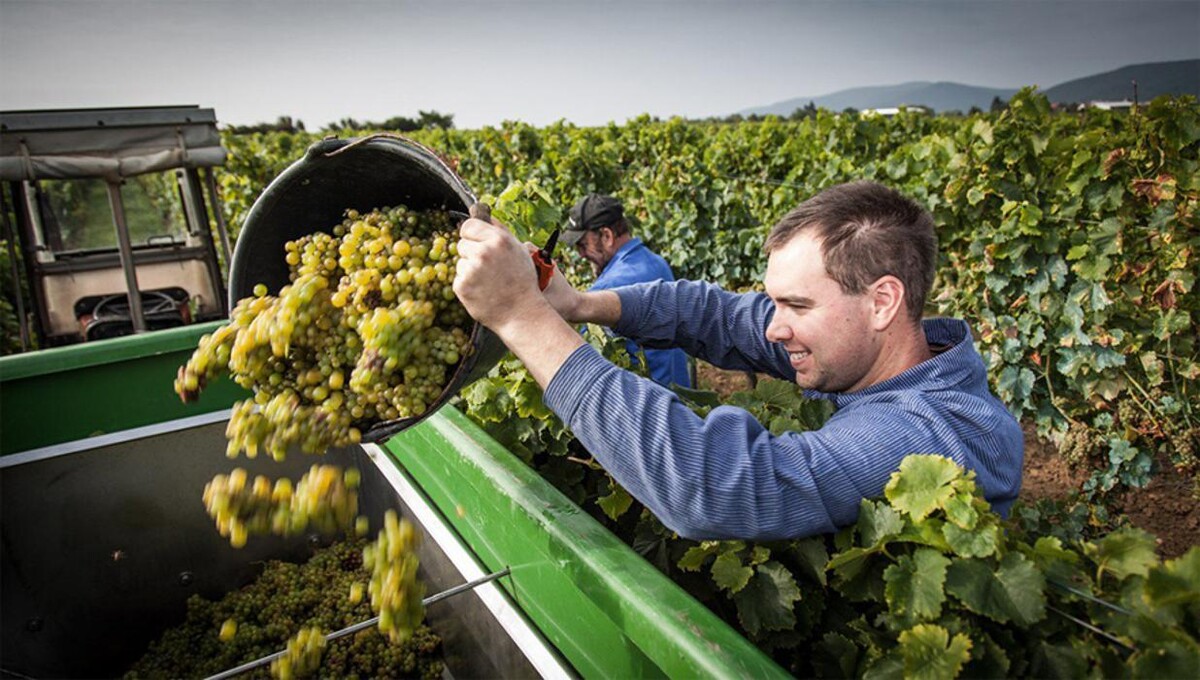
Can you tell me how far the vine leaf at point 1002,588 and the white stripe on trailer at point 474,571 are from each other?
876mm

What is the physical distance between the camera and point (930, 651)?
1127 mm

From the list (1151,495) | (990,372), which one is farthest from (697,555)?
(1151,495)

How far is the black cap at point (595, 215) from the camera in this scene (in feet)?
14.7

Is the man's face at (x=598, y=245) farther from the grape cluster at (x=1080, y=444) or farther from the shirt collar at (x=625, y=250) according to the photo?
the grape cluster at (x=1080, y=444)

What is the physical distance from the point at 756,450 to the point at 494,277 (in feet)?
2.00

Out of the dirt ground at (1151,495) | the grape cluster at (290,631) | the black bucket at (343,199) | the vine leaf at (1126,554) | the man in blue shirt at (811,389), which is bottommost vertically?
the dirt ground at (1151,495)

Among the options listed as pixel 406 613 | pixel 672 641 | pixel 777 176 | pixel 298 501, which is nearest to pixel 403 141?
pixel 298 501

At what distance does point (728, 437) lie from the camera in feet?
4.38

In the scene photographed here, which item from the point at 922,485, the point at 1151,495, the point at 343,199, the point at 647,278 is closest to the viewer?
the point at 922,485

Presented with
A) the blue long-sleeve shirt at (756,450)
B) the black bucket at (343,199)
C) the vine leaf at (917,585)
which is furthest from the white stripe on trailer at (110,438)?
the vine leaf at (917,585)

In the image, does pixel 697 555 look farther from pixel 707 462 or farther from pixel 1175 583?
pixel 1175 583

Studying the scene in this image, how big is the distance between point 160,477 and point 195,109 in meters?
4.53

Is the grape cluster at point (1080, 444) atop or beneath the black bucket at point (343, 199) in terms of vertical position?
beneath

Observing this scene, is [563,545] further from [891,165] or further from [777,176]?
[777,176]
